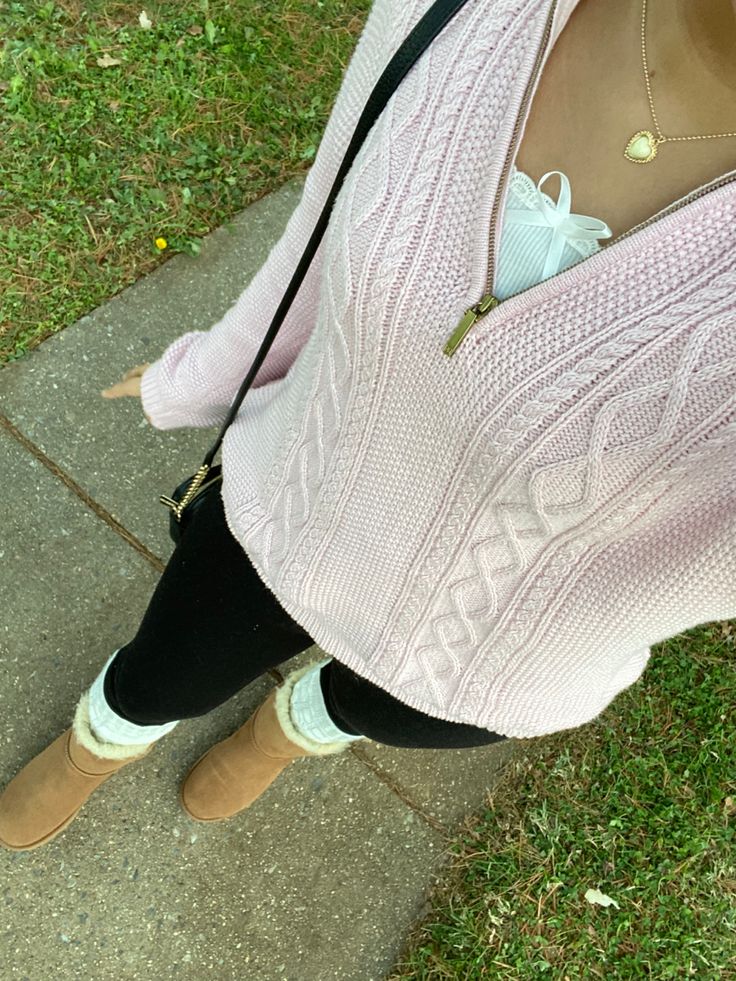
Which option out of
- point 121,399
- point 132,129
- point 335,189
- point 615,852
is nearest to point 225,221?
point 132,129

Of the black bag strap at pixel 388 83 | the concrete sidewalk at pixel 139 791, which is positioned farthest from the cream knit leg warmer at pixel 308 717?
the black bag strap at pixel 388 83

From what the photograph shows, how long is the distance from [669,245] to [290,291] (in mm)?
552

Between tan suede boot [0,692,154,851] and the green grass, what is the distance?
0.95 metres

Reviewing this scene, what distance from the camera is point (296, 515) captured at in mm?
1146

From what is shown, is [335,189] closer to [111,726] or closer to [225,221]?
[111,726]

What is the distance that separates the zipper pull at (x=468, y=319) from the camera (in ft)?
2.79

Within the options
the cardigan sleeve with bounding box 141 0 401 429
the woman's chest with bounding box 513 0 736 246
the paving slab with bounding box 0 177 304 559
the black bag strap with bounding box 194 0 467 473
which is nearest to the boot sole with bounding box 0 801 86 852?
the paving slab with bounding box 0 177 304 559

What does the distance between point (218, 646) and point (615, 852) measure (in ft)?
4.93

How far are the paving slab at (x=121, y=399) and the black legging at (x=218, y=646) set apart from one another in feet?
2.45

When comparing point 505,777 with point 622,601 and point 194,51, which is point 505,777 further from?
point 194,51

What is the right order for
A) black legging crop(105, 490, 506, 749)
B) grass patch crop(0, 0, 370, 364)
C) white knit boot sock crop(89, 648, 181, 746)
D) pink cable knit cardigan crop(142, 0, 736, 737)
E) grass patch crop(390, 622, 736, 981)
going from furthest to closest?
1. grass patch crop(0, 0, 370, 364)
2. grass patch crop(390, 622, 736, 981)
3. white knit boot sock crop(89, 648, 181, 746)
4. black legging crop(105, 490, 506, 749)
5. pink cable knit cardigan crop(142, 0, 736, 737)

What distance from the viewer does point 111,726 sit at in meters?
1.58

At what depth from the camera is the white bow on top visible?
2.82 feet

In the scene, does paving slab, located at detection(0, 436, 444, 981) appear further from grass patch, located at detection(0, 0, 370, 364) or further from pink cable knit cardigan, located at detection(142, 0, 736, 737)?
pink cable knit cardigan, located at detection(142, 0, 736, 737)
